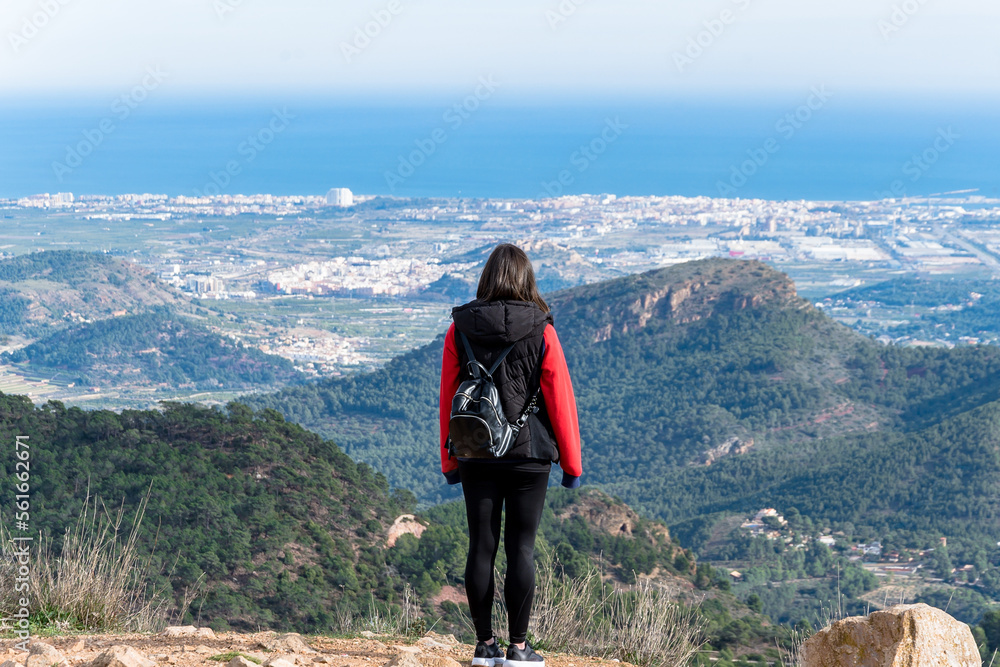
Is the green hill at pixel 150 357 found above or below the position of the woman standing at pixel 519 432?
above

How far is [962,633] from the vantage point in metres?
3.48

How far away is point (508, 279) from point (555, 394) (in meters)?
0.53

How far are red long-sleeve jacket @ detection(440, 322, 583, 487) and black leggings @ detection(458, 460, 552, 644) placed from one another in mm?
114

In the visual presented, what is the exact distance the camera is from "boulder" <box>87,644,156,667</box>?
12.2ft

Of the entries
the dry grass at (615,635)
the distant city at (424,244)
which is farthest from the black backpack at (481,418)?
the distant city at (424,244)

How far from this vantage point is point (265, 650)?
181 inches

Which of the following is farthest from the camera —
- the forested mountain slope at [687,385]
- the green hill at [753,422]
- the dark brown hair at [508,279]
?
the forested mountain slope at [687,385]

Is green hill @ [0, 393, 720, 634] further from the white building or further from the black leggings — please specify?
the white building

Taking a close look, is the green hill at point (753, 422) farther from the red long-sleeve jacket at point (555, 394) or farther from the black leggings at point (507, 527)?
the red long-sleeve jacket at point (555, 394)

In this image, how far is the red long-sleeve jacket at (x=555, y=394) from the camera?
3.88 meters

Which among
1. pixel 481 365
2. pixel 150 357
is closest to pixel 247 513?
pixel 481 365

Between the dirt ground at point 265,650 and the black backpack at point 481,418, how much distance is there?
1.02m

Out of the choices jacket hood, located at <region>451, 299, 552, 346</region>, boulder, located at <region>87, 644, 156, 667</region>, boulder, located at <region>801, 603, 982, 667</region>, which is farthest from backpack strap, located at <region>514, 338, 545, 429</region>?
boulder, located at <region>87, 644, 156, 667</region>

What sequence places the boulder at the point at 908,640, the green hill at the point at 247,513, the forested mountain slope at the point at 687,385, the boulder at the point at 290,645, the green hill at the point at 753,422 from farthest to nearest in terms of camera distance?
the forested mountain slope at the point at 687,385, the green hill at the point at 753,422, the green hill at the point at 247,513, the boulder at the point at 290,645, the boulder at the point at 908,640
